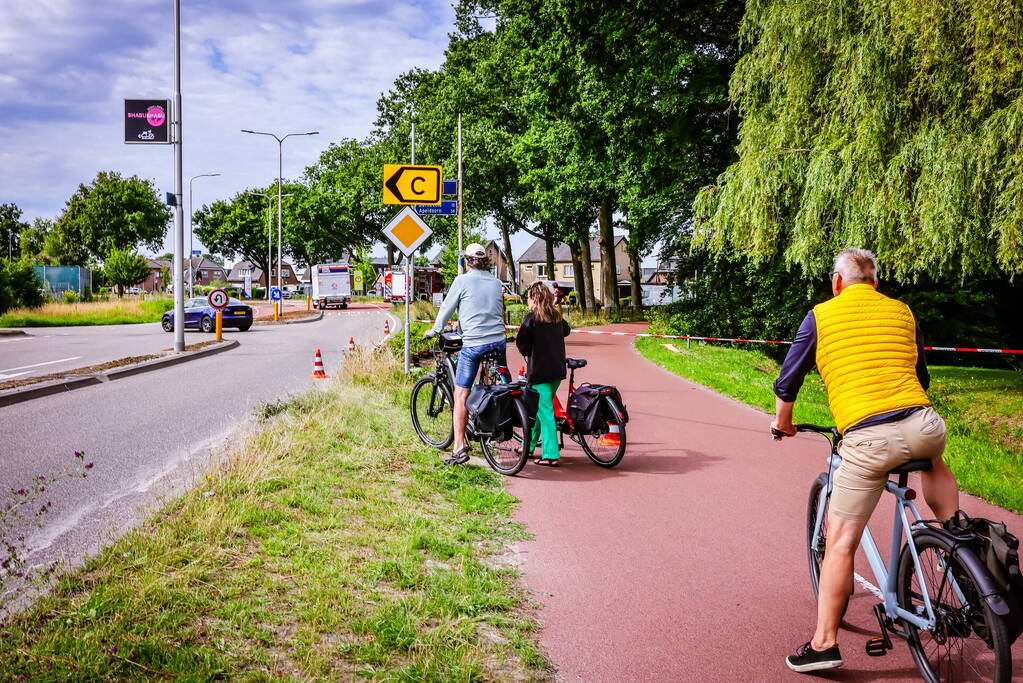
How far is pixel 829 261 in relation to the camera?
41.1 feet

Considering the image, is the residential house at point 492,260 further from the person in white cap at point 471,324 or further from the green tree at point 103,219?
the green tree at point 103,219

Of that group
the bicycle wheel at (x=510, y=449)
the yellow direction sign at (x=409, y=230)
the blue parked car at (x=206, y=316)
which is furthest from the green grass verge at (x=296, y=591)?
the blue parked car at (x=206, y=316)

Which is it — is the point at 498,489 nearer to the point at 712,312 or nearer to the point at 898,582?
the point at 898,582

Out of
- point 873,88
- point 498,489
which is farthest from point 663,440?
point 873,88

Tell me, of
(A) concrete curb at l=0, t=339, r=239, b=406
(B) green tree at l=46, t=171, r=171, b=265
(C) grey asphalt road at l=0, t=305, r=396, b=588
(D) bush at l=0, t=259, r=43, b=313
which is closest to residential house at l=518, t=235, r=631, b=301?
(B) green tree at l=46, t=171, r=171, b=265

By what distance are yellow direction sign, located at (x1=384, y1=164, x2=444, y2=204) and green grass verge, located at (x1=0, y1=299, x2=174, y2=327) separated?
22.7m

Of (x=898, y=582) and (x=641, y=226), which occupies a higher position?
(x=641, y=226)

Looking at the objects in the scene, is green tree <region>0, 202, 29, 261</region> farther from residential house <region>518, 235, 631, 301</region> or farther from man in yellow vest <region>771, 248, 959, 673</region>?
man in yellow vest <region>771, 248, 959, 673</region>

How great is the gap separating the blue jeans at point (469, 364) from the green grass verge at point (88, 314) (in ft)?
91.4

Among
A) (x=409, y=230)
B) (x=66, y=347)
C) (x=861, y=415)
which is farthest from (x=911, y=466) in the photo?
(x=66, y=347)

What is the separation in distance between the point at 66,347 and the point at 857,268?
21.5 meters

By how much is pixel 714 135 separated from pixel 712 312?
5.07 meters

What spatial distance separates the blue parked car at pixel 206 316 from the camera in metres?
27.8

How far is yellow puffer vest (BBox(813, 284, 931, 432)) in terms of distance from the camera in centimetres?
327
